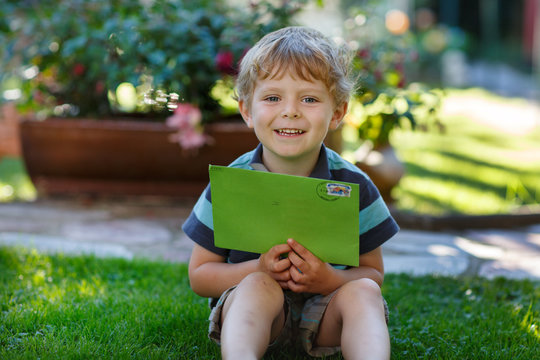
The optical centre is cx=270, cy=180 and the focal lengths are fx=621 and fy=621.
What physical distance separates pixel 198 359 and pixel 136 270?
0.83m

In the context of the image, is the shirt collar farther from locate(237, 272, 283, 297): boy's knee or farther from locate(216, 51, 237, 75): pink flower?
locate(216, 51, 237, 75): pink flower

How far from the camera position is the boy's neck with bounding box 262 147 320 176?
1.72 meters

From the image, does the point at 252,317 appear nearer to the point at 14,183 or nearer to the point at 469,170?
the point at 14,183

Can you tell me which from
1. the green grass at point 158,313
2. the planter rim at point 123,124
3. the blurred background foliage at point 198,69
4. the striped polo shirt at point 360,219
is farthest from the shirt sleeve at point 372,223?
the planter rim at point 123,124

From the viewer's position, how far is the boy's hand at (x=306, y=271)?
5.01 feet

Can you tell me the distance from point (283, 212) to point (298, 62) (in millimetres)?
411

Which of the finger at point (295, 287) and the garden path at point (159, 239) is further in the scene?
the garden path at point (159, 239)

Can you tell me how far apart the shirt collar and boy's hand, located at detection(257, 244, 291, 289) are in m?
0.26

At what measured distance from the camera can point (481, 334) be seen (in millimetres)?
1884

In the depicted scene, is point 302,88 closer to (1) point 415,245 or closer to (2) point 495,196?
(1) point 415,245

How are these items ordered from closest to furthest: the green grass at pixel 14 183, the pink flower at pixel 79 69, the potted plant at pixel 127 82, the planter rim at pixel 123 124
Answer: the potted plant at pixel 127 82, the planter rim at pixel 123 124, the pink flower at pixel 79 69, the green grass at pixel 14 183

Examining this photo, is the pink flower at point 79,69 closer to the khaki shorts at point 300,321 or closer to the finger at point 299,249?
the khaki shorts at point 300,321

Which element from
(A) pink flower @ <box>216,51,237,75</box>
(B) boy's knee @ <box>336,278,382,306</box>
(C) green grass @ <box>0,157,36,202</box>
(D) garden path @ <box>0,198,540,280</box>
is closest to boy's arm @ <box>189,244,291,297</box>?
(B) boy's knee @ <box>336,278,382,306</box>

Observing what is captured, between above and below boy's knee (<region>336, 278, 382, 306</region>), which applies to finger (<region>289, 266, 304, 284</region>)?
above
